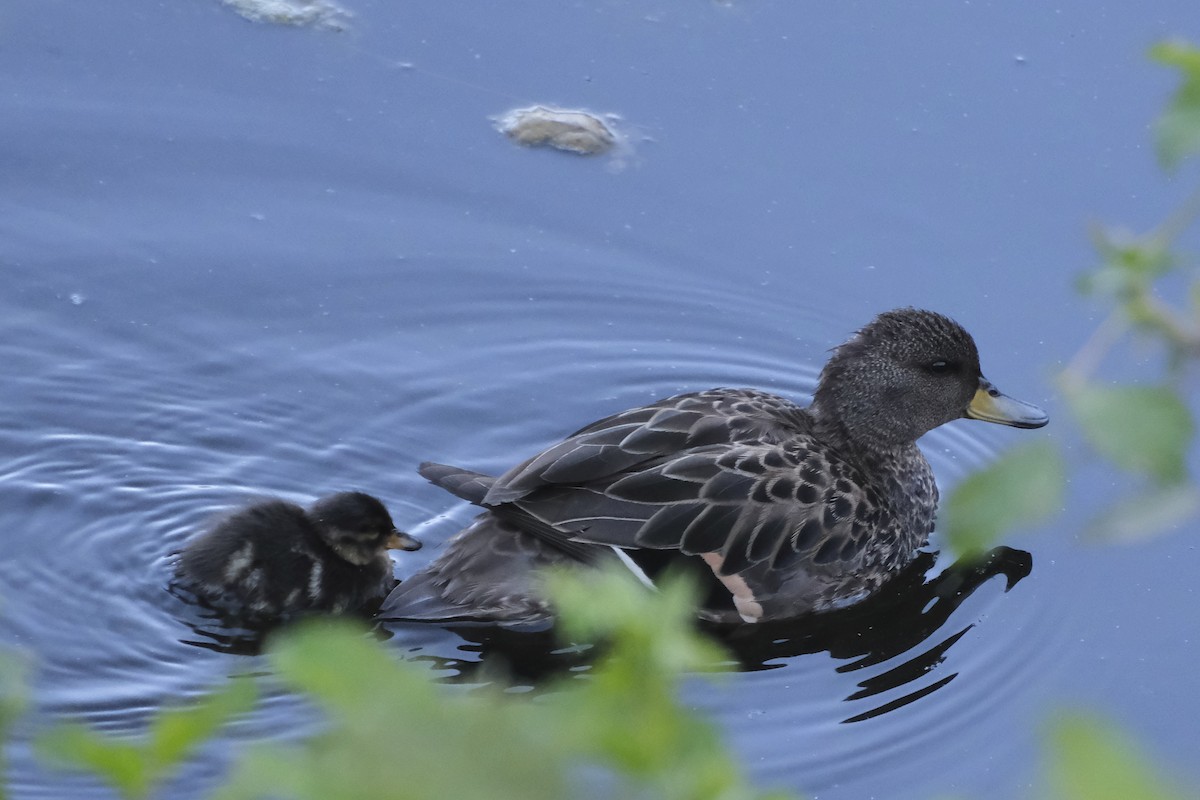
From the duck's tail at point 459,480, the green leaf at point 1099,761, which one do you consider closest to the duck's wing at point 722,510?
the duck's tail at point 459,480

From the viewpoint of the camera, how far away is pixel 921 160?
601 cm

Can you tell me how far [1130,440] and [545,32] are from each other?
574cm

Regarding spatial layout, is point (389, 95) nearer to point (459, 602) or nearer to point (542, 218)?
point (542, 218)

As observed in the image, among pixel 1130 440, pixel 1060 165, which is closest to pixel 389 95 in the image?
pixel 1060 165

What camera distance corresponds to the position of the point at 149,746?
3.10 ft

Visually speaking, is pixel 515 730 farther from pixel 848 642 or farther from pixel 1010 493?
pixel 848 642

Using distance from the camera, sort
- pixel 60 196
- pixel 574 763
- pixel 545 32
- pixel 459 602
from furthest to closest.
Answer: pixel 545 32 < pixel 60 196 < pixel 459 602 < pixel 574 763

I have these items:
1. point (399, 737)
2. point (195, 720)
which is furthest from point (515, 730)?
point (195, 720)

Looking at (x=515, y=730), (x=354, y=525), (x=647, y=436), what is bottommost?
(x=354, y=525)

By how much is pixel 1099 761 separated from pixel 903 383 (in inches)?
168

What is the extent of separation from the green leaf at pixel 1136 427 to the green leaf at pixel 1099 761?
0.23 metres

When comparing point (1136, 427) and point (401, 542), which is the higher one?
point (1136, 427)

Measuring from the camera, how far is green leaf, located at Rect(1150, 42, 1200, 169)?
1062mm

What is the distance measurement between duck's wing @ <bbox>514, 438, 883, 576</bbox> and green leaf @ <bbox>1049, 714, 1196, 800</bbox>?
360 centimetres
